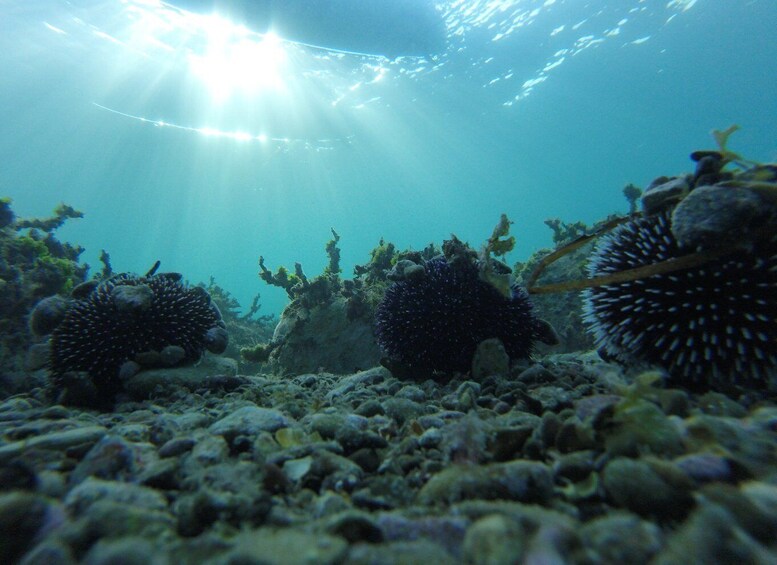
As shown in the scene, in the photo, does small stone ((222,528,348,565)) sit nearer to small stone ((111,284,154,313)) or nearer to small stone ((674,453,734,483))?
small stone ((674,453,734,483))

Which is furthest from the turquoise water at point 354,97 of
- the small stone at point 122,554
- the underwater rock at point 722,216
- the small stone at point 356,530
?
the small stone at point 122,554

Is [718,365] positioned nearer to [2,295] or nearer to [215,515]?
[215,515]

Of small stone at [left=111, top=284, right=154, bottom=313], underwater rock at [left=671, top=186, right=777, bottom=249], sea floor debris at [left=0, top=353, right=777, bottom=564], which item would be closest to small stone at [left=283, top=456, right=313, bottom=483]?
sea floor debris at [left=0, top=353, right=777, bottom=564]

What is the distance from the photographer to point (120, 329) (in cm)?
473

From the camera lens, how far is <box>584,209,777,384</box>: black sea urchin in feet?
7.85

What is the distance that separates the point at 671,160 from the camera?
317 feet

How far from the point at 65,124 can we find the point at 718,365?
208 feet

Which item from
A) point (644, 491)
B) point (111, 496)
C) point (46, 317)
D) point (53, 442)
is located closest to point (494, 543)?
point (644, 491)

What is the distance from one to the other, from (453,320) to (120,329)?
4.29 metres

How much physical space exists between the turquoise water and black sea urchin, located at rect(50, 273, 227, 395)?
7.06 meters

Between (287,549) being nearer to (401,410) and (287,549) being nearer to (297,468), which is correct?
(297,468)

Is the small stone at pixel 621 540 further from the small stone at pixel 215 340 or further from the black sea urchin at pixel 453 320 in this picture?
the small stone at pixel 215 340

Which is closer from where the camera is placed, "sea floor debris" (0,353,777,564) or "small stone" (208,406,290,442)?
"sea floor debris" (0,353,777,564)

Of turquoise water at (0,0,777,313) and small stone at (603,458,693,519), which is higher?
turquoise water at (0,0,777,313)
